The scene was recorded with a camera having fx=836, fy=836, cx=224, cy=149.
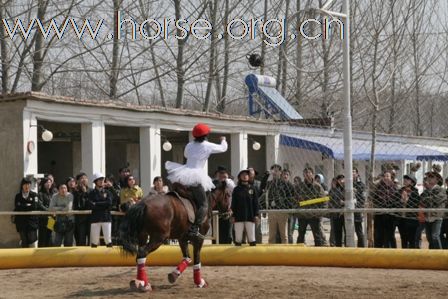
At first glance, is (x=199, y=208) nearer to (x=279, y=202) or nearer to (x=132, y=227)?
(x=132, y=227)

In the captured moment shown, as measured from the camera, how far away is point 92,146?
20.9 meters

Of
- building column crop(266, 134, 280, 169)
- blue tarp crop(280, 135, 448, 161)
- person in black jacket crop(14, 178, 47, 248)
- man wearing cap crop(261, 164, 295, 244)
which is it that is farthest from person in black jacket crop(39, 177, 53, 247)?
building column crop(266, 134, 280, 169)

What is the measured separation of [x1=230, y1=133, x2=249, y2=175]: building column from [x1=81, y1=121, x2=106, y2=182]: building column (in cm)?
597

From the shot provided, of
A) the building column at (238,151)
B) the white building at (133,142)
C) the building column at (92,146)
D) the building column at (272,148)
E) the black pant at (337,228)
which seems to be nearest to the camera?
the black pant at (337,228)

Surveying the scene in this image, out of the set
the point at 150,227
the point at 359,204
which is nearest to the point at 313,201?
the point at 359,204

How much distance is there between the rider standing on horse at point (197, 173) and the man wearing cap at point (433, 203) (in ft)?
16.5

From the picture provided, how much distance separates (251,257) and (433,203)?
3584 mm

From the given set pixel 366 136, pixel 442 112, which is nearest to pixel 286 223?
pixel 366 136

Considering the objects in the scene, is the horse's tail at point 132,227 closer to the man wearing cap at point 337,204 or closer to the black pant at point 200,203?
the black pant at point 200,203

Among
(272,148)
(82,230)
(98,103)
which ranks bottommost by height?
(82,230)

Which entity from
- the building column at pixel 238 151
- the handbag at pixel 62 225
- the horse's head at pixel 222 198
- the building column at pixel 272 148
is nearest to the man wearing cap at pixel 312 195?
the horse's head at pixel 222 198

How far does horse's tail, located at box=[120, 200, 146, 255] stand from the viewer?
1134 centimetres

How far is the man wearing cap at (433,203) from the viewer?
50.3ft

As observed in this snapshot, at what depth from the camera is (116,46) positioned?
28.6 meters
